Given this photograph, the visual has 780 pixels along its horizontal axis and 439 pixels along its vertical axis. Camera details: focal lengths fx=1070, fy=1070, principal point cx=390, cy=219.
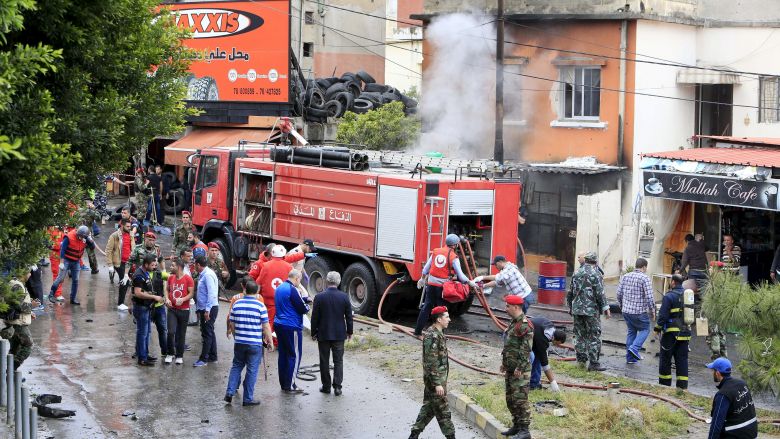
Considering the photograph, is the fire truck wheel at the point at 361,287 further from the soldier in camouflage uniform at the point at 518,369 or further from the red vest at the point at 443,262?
the soldier in camouflage uniform at the point at 518,369

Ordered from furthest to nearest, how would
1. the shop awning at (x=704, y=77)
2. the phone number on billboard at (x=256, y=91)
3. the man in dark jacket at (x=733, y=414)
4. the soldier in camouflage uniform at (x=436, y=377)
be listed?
the phone number on billboard at (x=256, y=91)
the shop awning at (x=704, y=77)
the soldier in camouflage uniform at (x=436, y=377)
the man in dark jacket at (x=733, y=414)

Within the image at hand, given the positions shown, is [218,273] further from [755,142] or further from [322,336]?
[755,142]

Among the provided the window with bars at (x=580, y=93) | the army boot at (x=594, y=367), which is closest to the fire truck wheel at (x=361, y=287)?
the army boot at (x=594, y=367)

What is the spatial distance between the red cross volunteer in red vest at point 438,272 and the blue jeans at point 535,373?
12.0 ft

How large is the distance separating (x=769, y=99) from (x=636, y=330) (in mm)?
11042

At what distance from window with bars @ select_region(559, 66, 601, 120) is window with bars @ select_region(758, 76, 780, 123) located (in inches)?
145

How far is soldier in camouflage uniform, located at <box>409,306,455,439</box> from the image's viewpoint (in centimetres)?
1069

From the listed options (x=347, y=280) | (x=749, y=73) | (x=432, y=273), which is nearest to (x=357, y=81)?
(x=749, y=73)

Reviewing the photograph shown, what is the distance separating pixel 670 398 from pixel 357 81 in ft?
75.9

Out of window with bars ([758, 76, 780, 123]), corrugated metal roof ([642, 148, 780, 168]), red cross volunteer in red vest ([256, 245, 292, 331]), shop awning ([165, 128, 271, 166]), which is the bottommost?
red cross volunteer in red vest ([256, 245, 292, 331])

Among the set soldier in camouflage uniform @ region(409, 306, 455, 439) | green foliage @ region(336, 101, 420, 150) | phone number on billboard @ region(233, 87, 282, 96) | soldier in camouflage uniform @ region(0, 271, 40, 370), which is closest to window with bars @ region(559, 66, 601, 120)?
green foliage @ region(336, 101, 420, 150)

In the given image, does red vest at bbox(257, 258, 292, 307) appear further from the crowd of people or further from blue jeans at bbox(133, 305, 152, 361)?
blue jeans at bbox(133, 305, 152, 361)

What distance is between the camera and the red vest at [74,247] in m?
19.0

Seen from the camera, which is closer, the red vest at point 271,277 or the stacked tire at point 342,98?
the red vest at point 271,277
